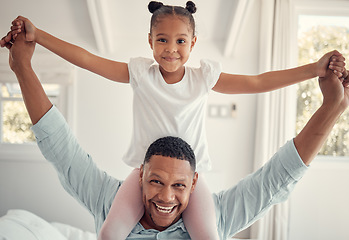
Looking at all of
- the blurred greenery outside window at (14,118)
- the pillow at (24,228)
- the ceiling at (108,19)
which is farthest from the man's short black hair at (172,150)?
the blurred greenery outside window at (14,118)

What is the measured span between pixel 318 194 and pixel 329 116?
3153 millimetres

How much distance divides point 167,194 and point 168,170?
0.23ft

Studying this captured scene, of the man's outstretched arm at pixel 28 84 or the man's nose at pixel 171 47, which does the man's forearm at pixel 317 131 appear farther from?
the man's outstretched arm at pixel 28 84

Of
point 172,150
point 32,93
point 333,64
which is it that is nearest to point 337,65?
point 333,64

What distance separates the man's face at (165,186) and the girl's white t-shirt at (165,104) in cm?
21

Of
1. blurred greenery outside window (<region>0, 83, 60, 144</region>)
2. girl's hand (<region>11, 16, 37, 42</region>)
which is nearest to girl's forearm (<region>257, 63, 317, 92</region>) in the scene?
girl's hand (<region>11, 16, 37, 42</region>)

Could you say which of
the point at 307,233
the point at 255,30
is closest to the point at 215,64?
the point at 255,30

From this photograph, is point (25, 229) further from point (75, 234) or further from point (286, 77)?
point (286, 77)

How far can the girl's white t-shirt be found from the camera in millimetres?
1420

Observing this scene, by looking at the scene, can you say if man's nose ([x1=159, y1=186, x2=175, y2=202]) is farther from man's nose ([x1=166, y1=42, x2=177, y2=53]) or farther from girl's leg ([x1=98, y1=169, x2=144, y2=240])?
man's nose ([x1=166, y1=42, x2=177, y2=53])

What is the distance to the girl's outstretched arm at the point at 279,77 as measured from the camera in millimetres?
1300

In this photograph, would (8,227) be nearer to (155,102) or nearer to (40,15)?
(155,102)

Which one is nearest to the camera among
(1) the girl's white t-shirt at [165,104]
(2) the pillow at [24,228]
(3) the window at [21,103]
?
(1) the girl's white t-shirt at [165,104]

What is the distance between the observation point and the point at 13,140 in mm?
4402
